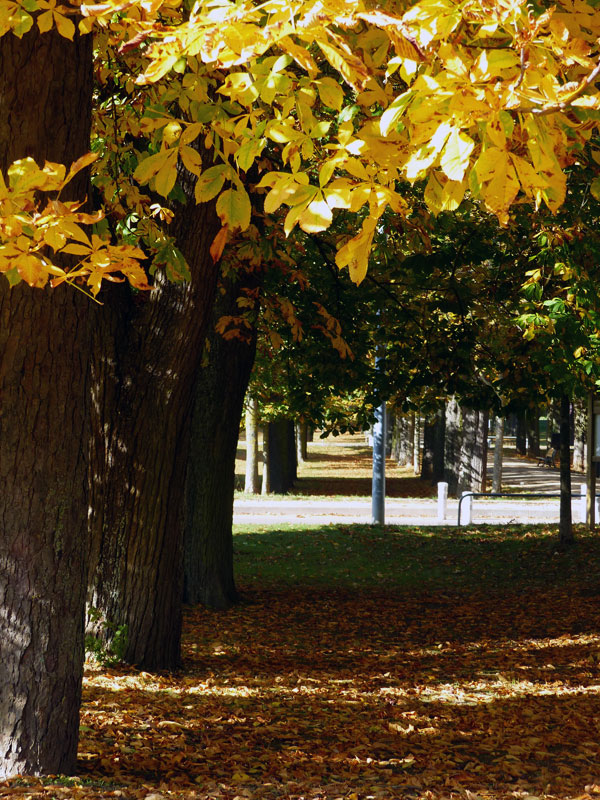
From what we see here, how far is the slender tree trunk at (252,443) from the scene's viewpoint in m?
23.8

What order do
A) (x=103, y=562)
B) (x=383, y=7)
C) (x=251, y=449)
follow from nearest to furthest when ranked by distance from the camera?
(x=383, y=7) → (x=103, y=562) → (x=251, y=449)

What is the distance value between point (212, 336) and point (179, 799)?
6.11 meters

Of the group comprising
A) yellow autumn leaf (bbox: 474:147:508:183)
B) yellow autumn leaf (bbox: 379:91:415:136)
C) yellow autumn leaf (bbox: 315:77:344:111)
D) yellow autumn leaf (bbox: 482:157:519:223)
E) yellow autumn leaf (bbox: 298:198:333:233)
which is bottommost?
yellow autumn leaf (bbox: 298:198:333:233)

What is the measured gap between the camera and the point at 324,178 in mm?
2818

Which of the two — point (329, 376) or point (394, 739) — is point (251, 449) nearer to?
point (329, 376)

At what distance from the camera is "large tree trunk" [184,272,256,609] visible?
9688mm

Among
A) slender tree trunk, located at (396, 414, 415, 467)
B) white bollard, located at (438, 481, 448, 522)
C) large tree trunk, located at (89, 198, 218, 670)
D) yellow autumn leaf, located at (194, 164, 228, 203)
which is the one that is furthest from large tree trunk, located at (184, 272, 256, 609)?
slender tree trunk, located at (396, 414, 415, 467)

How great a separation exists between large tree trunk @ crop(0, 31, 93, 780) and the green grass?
8323 millimetres

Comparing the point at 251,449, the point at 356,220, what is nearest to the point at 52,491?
the point at 356,220

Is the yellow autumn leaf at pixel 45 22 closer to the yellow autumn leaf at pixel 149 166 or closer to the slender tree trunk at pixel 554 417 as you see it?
the yellow autumn leaf at pixel 149 166

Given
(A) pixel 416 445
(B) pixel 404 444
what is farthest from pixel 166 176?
(B) pixel 404 444

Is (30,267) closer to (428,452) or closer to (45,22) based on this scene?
(45,22)

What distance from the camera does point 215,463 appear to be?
32.9 feet

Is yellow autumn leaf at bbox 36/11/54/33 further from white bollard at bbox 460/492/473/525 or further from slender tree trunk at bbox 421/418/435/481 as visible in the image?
slender tree trunk at bbox 421/418/435/481
